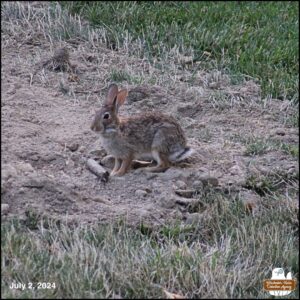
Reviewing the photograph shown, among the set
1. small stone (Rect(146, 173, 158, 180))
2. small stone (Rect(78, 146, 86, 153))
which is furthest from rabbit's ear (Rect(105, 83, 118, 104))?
small stone (Rect(146, 173, 158, 180))

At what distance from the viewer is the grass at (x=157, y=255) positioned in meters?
5.59

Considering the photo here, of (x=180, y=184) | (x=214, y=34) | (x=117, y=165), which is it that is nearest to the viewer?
(x=180, y=184)

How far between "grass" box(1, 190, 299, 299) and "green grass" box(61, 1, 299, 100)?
108 inches

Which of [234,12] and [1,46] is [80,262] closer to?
[1,46]

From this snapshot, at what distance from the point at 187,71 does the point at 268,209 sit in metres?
2.86

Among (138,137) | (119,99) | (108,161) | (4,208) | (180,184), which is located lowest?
(108,161)

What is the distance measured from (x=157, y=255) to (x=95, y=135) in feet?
7.20

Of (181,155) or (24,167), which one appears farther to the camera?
(181,155)

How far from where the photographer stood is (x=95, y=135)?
7.90 meters

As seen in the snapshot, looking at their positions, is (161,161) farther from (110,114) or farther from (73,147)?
(73,147)

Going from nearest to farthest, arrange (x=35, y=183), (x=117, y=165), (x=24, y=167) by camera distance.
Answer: (x=35, y=183)
(x=24, y=167)
(x=117, y=165)

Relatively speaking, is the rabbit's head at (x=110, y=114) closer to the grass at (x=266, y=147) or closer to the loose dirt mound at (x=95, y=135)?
the loose dirt mound at (x=95, y=135)

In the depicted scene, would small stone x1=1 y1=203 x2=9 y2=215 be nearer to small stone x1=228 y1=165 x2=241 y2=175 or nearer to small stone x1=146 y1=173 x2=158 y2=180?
small stone x1=146 y1=173 x2=158 y2=180

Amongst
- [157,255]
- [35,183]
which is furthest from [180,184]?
[157,255]
